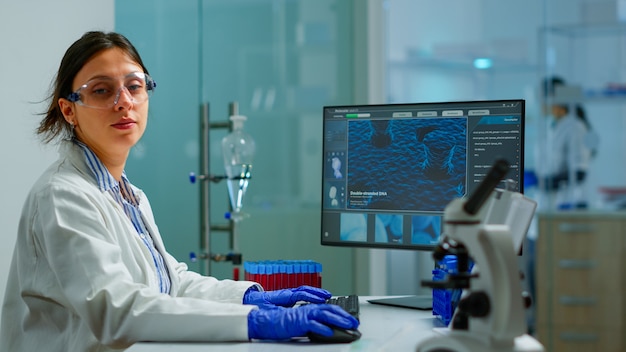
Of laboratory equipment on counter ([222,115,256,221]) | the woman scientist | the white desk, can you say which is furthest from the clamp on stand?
the white desk

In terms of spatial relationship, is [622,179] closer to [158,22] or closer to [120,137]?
[158,22]

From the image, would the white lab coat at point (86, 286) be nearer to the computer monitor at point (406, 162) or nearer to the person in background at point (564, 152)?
the computer monitor at point (406, 162)

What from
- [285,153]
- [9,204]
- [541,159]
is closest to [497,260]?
[9,204]

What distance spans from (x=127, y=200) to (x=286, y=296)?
0.49 metres

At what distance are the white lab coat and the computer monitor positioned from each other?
14.2 inches

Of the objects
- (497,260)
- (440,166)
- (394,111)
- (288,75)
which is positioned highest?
(288,75)

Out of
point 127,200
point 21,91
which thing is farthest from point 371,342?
point 21,91

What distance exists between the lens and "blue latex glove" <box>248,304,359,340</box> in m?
1.65

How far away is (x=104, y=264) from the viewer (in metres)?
1.74

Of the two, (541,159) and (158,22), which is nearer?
(158,22)

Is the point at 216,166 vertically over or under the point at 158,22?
under

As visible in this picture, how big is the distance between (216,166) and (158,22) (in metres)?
0.66

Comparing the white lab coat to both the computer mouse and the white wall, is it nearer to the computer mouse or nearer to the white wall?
the computer mouse

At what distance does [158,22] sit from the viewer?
11.8ft
